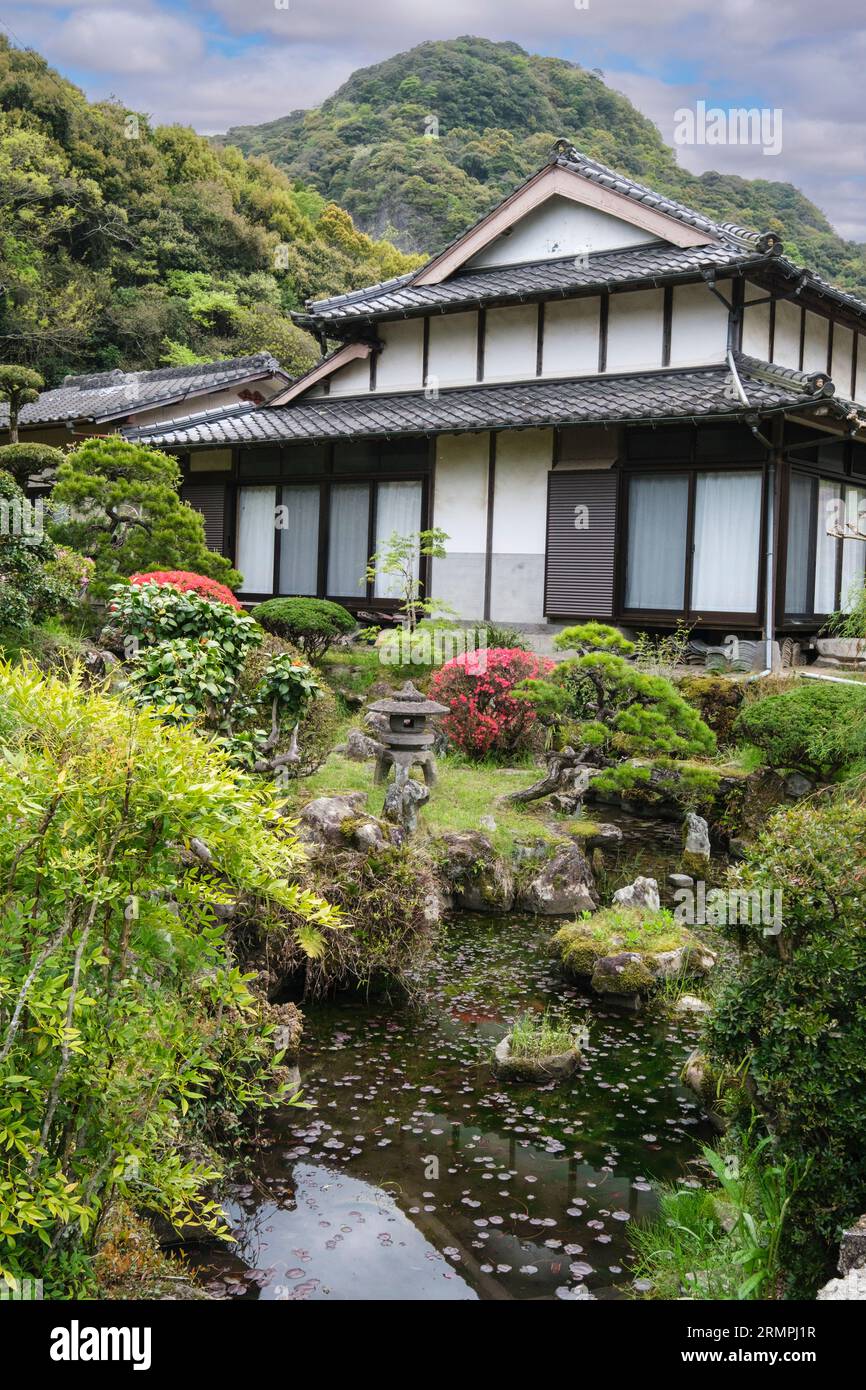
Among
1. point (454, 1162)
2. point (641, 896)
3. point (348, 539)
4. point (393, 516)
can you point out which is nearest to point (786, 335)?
point (393, 516)

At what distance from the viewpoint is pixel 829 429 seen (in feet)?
53.0

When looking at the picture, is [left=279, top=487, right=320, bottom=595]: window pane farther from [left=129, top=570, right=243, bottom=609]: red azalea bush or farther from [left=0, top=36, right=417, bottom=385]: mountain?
[left=0, top=36, right=417, bottom=385]: mountain

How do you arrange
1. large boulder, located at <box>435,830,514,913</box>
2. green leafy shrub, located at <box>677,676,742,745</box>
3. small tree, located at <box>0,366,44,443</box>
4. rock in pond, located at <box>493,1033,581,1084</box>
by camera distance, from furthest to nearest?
small tree, located at <box>0,366,44,443</box> < green leafy shrub, located at <box>677,676,742,745</box> < large boulder, located at <box>435,830,514,913</box> < rock in pond, located at <box>493,1033,581,1084</box>

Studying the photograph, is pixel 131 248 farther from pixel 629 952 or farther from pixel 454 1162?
pixel 454 1162

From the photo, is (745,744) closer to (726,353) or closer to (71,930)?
(726,353)

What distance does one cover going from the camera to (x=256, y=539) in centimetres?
2103

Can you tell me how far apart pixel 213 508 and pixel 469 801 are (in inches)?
456

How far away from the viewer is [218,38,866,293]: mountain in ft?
154

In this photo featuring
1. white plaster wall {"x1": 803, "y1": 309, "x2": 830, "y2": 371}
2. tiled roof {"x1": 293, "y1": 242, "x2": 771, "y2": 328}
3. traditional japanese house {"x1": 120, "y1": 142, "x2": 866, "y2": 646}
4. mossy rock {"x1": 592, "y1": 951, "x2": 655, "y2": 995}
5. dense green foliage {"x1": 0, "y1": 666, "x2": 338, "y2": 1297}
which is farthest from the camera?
white plaster wall {"x1": 803, "y1": 309, "x2": 830, "y2": 371}

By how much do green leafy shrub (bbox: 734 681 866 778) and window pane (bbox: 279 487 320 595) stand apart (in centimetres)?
1073

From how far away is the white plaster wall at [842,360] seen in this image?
1909 centimetres

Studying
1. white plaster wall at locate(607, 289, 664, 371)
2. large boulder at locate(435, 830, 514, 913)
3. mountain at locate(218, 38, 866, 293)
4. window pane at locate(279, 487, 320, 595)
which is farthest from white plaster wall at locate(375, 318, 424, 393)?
mountain at locate(218, 38, 866, 293)
